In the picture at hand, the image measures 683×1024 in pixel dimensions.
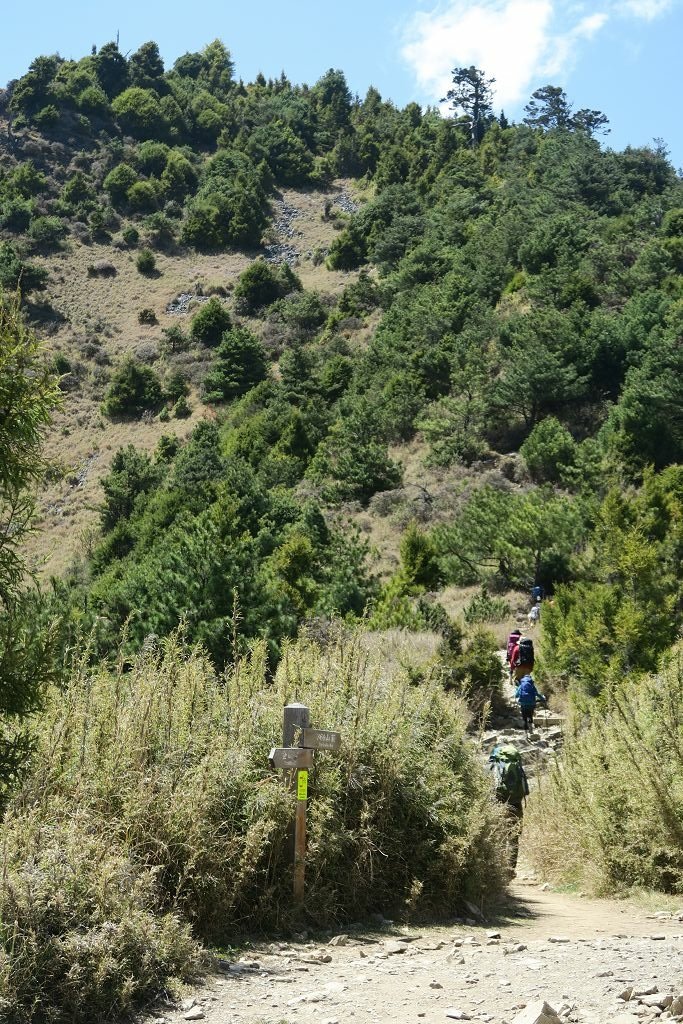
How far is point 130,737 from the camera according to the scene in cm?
683

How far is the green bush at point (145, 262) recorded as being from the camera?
78.7m

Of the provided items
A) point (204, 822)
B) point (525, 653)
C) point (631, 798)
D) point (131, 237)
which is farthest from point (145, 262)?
point (204, 822)

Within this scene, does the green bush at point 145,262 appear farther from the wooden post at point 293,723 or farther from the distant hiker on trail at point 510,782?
the wooden post at point 293,723

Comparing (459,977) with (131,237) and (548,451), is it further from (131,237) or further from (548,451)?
(131,237)

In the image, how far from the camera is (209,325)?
231 feet

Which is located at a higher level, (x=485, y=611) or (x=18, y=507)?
(x=485, y=611)

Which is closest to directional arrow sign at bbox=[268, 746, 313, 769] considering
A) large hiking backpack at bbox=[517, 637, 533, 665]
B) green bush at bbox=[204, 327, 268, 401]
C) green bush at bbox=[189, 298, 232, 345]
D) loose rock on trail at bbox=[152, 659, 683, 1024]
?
loose rock on trail at bbox=[152, 659, 683, 1024]

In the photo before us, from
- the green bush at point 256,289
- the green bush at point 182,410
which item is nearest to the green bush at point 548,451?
→ the green bush at point 182,410

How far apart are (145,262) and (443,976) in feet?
253

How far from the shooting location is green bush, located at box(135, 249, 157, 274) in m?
78.7

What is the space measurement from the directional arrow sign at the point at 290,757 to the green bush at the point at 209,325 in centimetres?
6460

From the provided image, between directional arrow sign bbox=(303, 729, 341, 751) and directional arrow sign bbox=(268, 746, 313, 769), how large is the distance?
63mm

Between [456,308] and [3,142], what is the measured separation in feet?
185

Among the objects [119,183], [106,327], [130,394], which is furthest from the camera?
[119,183]
